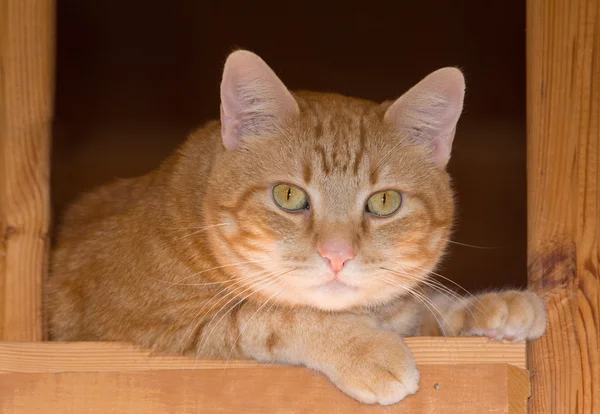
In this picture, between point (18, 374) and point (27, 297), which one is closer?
point (18, 374)

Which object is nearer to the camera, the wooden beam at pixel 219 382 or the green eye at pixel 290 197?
the wooden beam at pixel 219 382

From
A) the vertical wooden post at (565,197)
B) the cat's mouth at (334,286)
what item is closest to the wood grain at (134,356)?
the vertical wooden post at (565,197)

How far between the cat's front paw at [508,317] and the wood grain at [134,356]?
0.16 ft

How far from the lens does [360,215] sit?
2.78m

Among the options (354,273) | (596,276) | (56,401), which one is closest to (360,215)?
(354,273)

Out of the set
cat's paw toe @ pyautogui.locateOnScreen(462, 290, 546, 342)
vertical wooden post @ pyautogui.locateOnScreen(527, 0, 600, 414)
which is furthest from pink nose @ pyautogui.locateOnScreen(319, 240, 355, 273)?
vertical wooden post @ pyautogui.locateOnScreen(527, 0, 600, 414)

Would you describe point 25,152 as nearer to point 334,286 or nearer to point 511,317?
point 334,286

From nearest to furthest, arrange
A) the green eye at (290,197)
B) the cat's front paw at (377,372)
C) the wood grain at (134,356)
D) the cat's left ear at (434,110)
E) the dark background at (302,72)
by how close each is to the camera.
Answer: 1. the cat's front paw at (377,372)
2. the wood grain at (134,356)
3. the green eye at (290,197)
4. the cat's left ear at (434,110)
5. the dark background at (302,72)

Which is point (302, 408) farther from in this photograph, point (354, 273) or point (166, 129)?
point (166, 129)

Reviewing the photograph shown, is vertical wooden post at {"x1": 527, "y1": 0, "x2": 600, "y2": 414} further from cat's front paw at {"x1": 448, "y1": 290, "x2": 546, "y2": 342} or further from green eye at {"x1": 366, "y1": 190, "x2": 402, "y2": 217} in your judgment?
green eye at {"x1": 366, "y1": 190, "x2": 402, "y2": 217}

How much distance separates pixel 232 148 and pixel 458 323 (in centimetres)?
90

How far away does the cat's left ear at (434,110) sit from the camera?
115 inches

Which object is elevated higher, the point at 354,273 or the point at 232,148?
the point at 232,148

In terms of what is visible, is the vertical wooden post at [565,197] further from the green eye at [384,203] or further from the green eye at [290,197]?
the green eye at [290,197]
